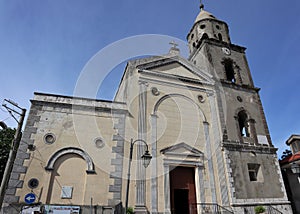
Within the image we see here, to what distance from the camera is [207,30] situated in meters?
19.7

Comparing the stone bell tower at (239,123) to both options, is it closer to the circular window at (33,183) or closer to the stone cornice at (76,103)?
the stone cornice at (76,103)

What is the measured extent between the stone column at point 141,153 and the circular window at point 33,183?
4.70m

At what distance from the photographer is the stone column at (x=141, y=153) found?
33.8ft

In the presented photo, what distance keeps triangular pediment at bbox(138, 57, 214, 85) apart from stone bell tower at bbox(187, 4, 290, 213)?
3.45 ft

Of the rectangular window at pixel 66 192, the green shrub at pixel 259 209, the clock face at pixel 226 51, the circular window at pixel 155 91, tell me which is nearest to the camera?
the rectangular window at pixel 66 192

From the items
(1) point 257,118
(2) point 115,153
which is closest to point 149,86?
(2) point 115,153

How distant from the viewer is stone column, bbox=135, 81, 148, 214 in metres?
10.3

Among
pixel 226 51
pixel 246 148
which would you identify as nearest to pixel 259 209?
pixel 246 148

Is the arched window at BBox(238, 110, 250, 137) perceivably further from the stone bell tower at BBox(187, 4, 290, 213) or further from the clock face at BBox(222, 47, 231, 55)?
the clock face at BBox(222, 47, 231, 55)

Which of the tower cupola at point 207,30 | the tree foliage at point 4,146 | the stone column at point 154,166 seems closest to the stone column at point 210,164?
the stone column at point 154,166

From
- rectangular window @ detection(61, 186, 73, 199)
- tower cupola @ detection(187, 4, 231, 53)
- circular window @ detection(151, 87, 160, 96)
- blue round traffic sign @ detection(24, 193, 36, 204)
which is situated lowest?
blue round traffic sign @ detection(24, 193, 36, 204)

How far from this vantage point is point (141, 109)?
12.9 meters

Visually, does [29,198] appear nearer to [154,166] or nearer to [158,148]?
[154,166]

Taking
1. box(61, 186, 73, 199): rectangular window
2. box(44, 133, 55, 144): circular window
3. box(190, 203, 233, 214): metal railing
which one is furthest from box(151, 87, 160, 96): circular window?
box(61, 186, 73, 199): rectangular window
